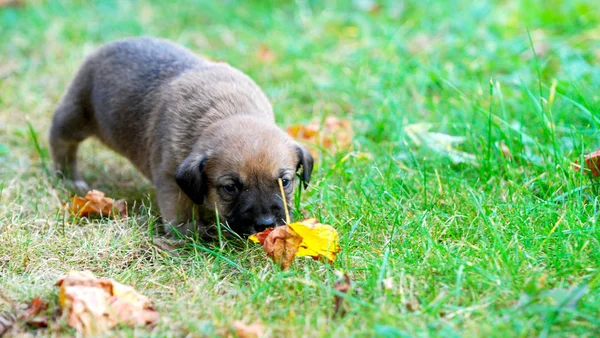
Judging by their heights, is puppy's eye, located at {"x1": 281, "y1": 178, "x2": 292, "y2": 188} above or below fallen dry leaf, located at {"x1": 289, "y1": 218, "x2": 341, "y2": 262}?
above

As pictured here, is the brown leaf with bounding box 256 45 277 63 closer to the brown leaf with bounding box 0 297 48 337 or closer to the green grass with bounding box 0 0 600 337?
the green grass with bounding box 0 0 600 337

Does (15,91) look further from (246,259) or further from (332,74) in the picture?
(246,259)

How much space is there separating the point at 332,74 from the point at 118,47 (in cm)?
227

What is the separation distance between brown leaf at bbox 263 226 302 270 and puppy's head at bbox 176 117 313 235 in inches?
10.7

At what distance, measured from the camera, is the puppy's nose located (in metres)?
4.14

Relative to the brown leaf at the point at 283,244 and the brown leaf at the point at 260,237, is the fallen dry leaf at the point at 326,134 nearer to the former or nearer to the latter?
the brown leaf at the point at 260,237

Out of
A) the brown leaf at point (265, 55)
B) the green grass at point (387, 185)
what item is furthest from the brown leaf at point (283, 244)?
the brown leaf at point (265, 55)

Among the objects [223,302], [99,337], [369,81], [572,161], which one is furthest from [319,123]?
[99,337]

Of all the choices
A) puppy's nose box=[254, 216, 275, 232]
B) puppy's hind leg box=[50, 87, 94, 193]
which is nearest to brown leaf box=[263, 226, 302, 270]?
puppy's nose box=[254, 216, 275, 232]

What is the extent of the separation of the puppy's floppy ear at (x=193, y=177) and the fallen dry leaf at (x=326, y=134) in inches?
54.6

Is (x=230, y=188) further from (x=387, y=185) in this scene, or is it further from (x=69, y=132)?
(x=69, y=132)

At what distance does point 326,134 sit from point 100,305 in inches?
119

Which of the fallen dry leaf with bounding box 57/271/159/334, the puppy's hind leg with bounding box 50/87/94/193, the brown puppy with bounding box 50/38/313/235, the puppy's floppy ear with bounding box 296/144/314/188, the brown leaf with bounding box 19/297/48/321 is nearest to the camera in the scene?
the fallen dry leaf with bounding box 57/271/159/334

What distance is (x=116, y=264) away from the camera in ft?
13.4
